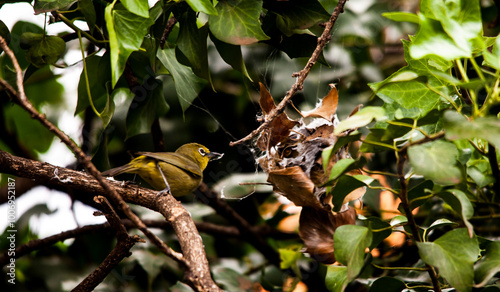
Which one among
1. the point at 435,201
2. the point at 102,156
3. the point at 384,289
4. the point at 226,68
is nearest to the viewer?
the point at 384,289

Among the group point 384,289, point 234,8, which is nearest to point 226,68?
point 234,8

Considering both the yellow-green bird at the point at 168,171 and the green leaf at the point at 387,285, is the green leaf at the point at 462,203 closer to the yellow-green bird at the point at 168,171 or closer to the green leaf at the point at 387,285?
the green leaf at the point at 387,285

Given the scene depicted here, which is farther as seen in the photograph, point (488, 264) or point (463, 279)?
point (488, 264)

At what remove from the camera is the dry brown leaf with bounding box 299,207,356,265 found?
1547 mm

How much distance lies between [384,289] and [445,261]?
301mm

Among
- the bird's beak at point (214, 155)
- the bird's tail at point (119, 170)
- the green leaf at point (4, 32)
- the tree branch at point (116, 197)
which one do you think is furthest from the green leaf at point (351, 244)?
the bird's beak at point (214, 155)

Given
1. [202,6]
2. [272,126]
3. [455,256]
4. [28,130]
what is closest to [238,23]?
[202,6]

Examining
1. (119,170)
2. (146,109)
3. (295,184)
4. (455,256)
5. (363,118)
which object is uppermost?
(146,109)

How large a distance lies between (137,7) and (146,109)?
80 centimetres

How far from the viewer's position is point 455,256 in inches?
40.6

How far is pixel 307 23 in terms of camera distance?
152 cm

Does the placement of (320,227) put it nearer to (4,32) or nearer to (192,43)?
(192,43)

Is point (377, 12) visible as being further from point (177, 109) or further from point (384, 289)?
point (384, 289)

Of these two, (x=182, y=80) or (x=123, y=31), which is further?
(x=182, y=80)
